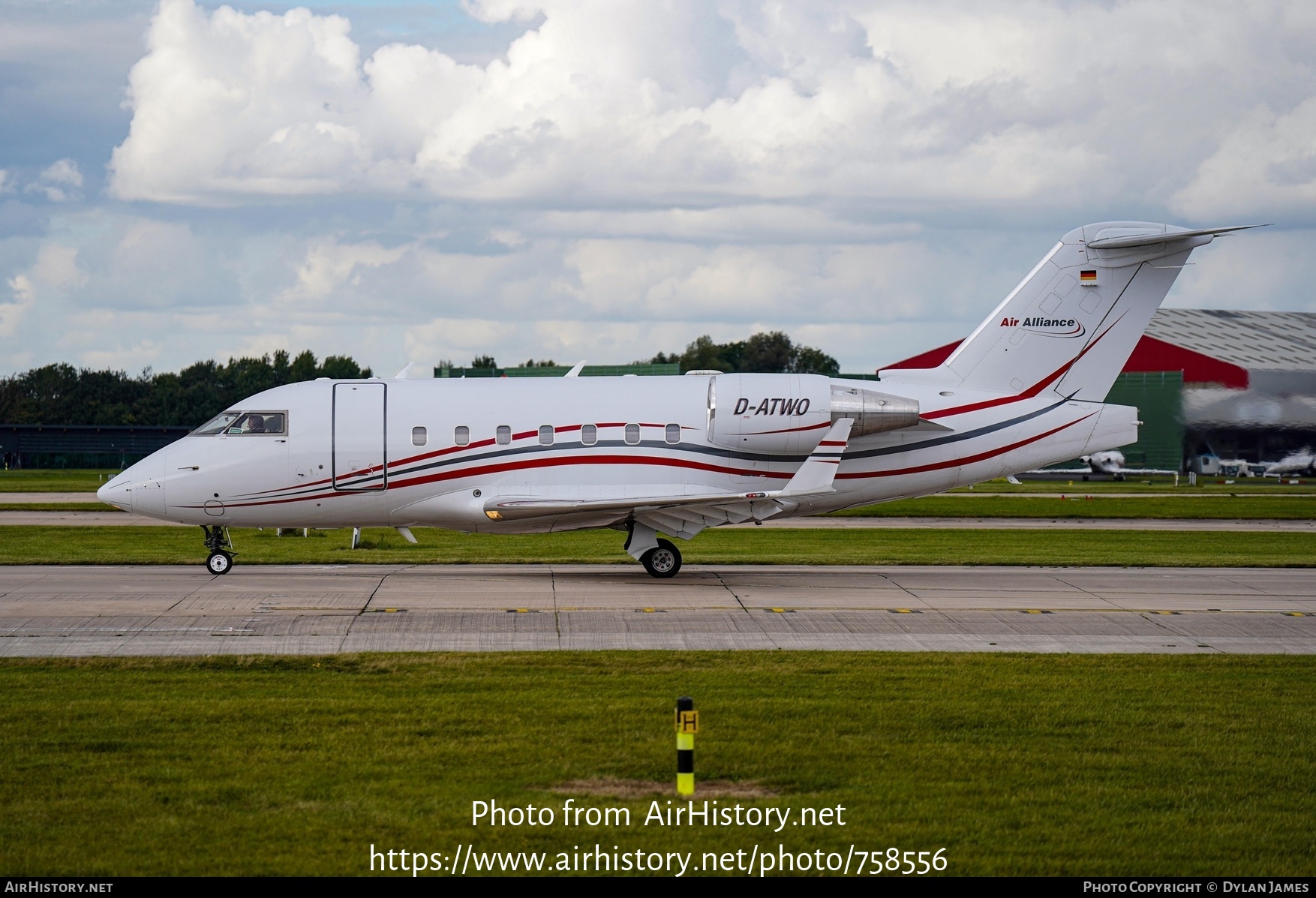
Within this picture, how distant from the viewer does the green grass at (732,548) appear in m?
29.0

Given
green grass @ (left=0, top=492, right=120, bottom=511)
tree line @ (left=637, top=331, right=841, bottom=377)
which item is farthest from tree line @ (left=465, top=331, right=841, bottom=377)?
green grass @ (left=0, top=492, right=120, bottom=511)

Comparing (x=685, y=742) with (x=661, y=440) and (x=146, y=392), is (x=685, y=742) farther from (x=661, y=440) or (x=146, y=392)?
(x=146, y=392)

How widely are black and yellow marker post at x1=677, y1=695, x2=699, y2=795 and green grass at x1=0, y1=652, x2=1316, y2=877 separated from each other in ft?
1.47

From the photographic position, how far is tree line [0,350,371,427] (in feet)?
342

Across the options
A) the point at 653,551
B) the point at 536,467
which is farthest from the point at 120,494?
the point at 653,551

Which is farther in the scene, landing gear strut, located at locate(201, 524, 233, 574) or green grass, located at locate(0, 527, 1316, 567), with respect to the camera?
green grass, located at locate(0, 527, 1316, 567)

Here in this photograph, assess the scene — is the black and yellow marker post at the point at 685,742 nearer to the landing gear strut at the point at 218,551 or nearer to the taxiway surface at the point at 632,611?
the taxiway surface at the point at 632,611

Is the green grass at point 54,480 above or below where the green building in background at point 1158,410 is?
below

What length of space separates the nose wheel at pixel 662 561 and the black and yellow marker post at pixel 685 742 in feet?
49.3

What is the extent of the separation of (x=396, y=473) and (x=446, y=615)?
228 inches

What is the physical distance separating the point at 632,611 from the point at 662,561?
4.76 metres

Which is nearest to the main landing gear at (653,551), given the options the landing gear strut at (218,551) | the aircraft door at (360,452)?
the aircraft door at (360,452)

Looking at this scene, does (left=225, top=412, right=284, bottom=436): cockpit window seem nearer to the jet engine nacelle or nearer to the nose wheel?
the nose wheel

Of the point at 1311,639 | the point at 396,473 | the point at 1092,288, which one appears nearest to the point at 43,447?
the point at 396,473
